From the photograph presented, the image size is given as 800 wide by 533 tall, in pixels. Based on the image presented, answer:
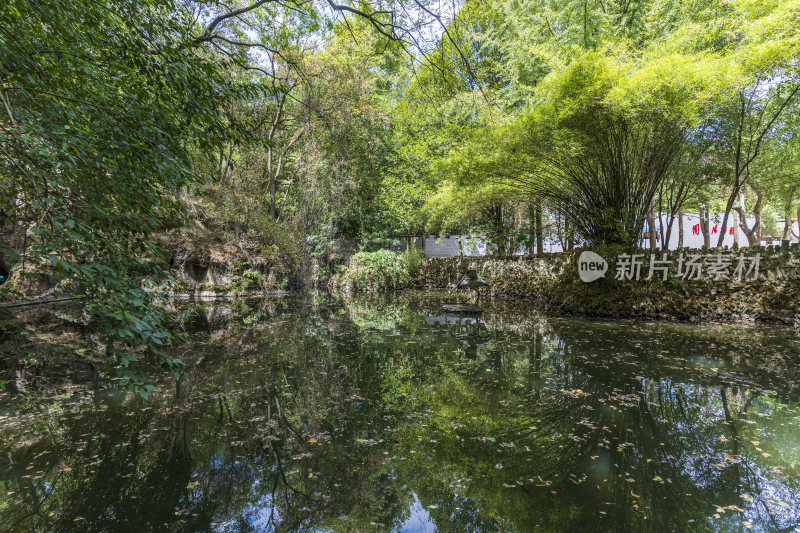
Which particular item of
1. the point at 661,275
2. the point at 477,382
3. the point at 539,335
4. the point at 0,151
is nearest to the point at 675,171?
the point at 661,275

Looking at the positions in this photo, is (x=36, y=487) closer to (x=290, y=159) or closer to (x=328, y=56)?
(x=328, y=56)

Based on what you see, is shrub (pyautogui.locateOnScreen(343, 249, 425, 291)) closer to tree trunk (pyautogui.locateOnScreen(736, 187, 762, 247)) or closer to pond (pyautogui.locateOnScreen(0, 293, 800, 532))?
pond (pyautogui.locateOnScreen(0, 293, 800, 532))

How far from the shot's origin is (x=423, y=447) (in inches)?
113

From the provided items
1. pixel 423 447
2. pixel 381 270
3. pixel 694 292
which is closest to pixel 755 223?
pixel 694 292

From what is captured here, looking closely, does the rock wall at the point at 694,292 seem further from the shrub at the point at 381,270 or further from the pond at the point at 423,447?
the shrub at the point at 381,270

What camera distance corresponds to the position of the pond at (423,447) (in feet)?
7.01

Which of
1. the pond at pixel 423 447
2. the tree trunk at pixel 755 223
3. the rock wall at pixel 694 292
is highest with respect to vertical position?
the tree trunk at pixel 755 223

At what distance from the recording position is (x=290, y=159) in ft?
54.9

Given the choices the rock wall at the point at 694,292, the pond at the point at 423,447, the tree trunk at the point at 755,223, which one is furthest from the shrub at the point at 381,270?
the tree trunk at the point at 755,223

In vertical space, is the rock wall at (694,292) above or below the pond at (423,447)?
above

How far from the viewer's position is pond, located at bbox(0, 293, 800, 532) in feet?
7.01

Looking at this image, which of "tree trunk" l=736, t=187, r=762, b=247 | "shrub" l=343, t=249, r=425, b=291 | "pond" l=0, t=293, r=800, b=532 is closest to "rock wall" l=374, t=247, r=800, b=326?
"pond" l=0, t=293, r=800, b=532

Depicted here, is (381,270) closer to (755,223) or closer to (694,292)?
(694,292)

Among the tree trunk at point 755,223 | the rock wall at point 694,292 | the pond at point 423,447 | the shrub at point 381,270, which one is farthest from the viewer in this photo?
the shrub at point 381,270
